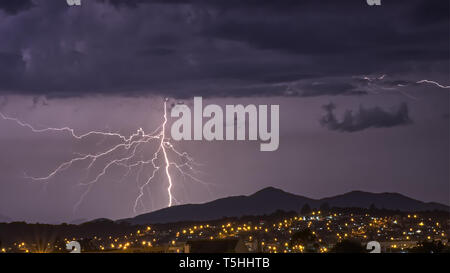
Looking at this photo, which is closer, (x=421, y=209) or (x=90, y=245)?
→ (x=90, y=245)

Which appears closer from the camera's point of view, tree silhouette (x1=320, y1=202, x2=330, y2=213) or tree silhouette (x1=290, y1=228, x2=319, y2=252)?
tree silhouette (x1=290, y1=228, x2=319, y2=252)

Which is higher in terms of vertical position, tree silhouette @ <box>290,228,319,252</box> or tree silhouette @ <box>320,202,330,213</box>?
tree silhouette @ <box>320,202,330,213</box>

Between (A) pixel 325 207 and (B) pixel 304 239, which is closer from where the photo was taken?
(B) pixel 304 239

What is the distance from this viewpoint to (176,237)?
49094mm

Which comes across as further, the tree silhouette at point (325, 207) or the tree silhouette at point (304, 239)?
the tree silhouette at point (325, 207)

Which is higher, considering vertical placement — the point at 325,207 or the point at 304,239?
the point at 325,207

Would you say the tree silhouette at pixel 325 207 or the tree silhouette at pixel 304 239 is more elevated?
the tree silhouette at pixel 325 207

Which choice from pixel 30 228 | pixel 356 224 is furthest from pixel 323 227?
pixel 30 228
